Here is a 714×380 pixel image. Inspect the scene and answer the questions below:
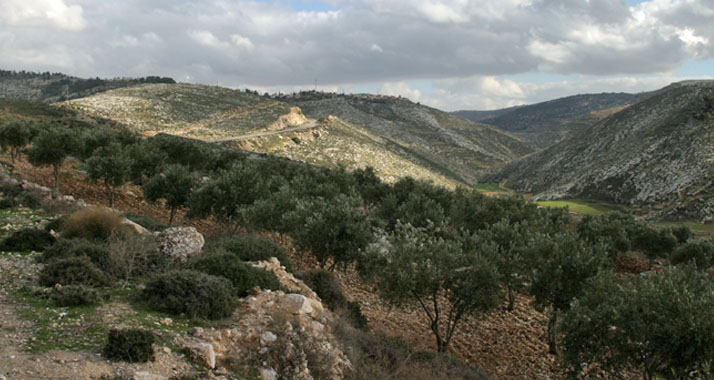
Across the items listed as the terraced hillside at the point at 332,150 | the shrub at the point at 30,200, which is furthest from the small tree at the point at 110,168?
the terraced hillside at the point at 332,150

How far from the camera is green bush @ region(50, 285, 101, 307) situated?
11.3 metres

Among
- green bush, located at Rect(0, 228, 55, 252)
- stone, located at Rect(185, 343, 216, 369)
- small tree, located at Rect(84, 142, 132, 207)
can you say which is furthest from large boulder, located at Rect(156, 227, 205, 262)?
small tree, located at Rect(84, 142, 132, 207)

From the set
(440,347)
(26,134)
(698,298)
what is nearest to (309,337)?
(440,347)

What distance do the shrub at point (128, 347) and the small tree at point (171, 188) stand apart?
69.6 ft

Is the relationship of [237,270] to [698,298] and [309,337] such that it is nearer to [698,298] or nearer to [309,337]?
[309,337]

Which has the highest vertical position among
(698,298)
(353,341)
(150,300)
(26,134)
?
(26,134)

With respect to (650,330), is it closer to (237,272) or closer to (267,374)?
(267,374)

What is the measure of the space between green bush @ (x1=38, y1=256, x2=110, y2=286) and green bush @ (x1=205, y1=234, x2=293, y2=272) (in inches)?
204

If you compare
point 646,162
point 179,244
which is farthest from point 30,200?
point 646,162

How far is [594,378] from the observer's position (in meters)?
16.3

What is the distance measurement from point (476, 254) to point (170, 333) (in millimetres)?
11524

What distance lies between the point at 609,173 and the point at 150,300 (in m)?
104

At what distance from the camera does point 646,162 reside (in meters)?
89.7

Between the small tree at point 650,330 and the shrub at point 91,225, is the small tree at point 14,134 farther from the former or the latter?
the small tree at point 650,330
